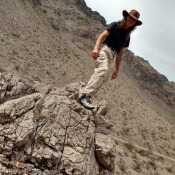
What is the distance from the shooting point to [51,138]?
800 cm

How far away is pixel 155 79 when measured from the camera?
95062 mm

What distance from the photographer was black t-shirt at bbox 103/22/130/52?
8945 mm

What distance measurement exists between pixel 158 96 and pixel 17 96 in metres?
82.4

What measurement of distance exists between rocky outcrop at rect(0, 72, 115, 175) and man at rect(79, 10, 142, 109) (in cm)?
34

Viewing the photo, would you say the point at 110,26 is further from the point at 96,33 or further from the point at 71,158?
the point at 96,33

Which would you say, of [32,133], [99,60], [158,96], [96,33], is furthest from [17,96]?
[158,96]

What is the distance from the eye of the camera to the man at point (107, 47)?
343 inches

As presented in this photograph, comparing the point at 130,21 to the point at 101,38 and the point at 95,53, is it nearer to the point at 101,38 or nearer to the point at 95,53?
the point at 101,38

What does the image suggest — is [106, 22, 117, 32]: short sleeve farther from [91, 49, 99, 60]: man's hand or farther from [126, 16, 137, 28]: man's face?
[91, 49, 99, 60]: man's hand

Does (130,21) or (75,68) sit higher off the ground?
(75,68)

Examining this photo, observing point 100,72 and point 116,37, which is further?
point 116,37

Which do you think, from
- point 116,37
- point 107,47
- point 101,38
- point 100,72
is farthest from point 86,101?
point 116,37

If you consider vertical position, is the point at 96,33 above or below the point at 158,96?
above

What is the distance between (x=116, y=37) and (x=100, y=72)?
0.82m
